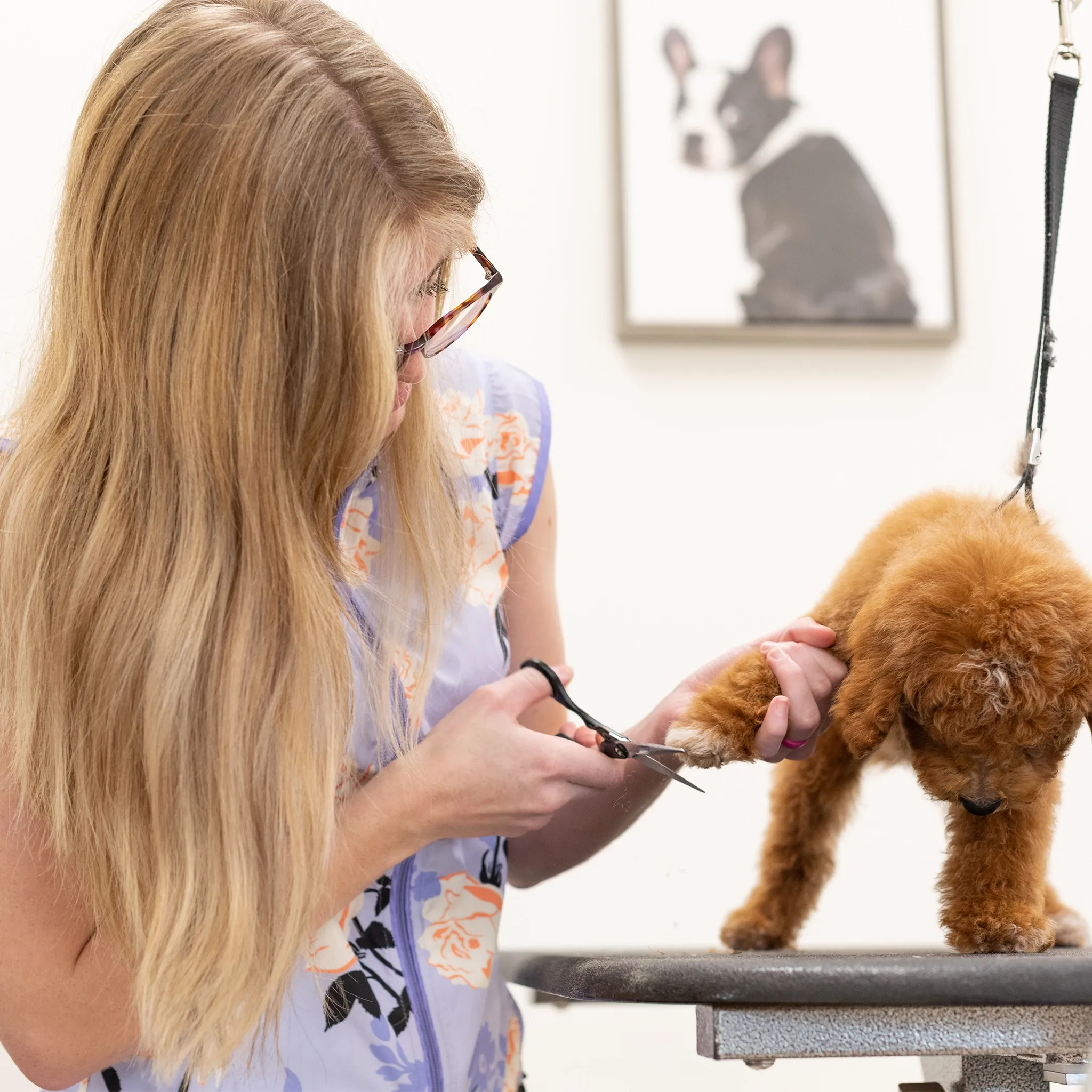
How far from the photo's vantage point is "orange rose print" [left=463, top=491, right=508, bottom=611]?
3.04ft

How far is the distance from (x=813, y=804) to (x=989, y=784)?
26 centimetres

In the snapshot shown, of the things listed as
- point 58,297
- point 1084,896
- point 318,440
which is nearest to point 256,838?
point 318,440

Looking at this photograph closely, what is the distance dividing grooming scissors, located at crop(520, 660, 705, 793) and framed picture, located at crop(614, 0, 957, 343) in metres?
0.75

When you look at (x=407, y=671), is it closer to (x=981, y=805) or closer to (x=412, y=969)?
(x=412, y=969)

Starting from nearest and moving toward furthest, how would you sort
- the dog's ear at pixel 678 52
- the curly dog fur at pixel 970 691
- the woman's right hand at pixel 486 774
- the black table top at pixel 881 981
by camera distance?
the black table top at pixel 881 981 < the curly dog fur at pixel 970 691 < the woman's right hand at pixel 486 774 < the dog's ear at pixel 678 52

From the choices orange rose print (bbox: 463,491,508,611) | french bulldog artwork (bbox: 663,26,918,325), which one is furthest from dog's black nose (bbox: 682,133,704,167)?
orange rose print (bbox: 463,491,508,611)

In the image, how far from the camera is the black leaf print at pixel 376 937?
0.81 metres

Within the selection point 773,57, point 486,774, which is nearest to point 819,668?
point 486,774

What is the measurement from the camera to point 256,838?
2.36ft

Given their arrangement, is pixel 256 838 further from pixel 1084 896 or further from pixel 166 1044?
pixel 1084 896

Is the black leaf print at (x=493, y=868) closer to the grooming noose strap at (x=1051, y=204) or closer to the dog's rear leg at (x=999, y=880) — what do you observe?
the dog's rear leg at (x=999, y=880)

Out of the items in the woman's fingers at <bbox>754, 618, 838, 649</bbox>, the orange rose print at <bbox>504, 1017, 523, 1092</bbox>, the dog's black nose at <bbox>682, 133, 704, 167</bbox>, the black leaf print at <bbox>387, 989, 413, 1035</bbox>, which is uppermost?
the dog's black nose at <bbox>682, 133, 704, 167</bbox>

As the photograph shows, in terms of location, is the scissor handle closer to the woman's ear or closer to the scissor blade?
the scissor blade

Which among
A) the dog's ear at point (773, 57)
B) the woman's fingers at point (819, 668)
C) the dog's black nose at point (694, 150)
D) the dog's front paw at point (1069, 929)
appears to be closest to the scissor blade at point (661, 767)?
the woman's fingers at point (819, 668)
